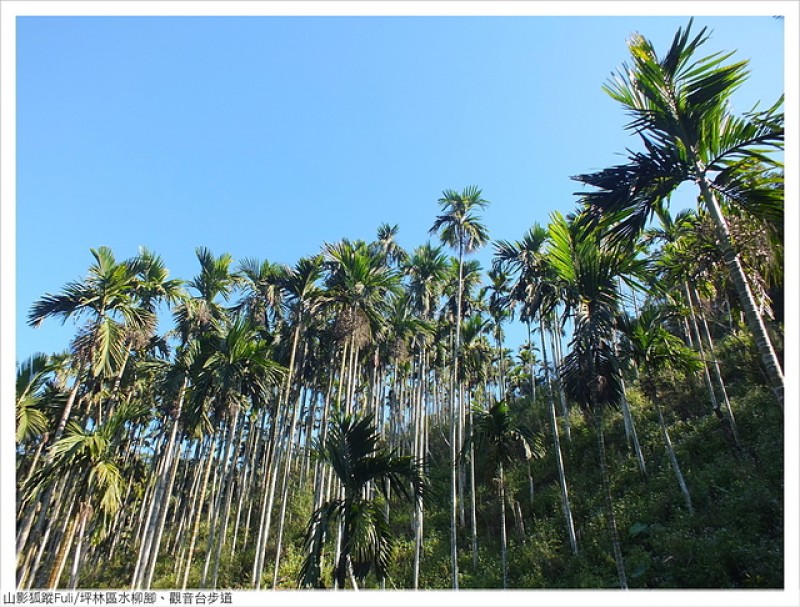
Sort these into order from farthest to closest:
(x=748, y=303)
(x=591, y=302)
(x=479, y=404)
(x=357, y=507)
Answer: (x=479, y=404) < (x=591, y=302) < (x=357, y=507) < (x=748, y=303)

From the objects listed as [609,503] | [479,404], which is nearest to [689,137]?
[609,503]

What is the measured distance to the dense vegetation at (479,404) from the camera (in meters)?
5.95

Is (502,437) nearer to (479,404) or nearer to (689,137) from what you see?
(479,404)

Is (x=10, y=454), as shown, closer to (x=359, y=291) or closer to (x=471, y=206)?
(x=359, y=291)

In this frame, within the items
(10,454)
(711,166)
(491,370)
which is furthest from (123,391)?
(491,370)

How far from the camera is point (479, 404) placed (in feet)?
57.7

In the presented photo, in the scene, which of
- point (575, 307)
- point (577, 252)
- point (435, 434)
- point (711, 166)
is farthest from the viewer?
point (435, 434)

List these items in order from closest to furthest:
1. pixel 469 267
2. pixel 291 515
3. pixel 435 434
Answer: pixel 291 515, pixel 469 267, pixel 435 434

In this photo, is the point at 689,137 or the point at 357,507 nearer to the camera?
the point at 689,137

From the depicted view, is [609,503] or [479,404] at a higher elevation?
[479,404]

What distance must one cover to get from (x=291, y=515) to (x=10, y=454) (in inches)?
808

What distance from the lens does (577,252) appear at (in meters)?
8.70

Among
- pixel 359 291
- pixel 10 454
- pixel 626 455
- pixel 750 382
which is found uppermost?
pixel 359 291

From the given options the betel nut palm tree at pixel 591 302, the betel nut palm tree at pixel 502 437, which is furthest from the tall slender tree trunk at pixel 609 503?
the betel nut palm tree at pixel 502 437
